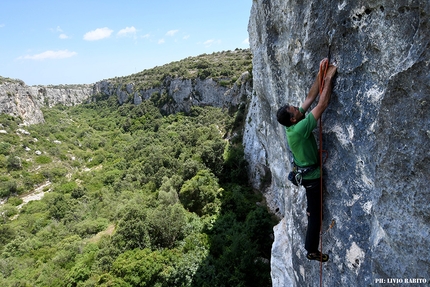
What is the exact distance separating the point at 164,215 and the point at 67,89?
13799cm

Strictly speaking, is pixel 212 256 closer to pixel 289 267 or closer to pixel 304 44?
pixel 289 267

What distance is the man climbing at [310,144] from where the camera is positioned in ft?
14.8

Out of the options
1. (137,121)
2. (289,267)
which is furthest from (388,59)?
(137,121)

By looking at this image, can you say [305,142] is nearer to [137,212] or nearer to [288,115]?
[288,115]

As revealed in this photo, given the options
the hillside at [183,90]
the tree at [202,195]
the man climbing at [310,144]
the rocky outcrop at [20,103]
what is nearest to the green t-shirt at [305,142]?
the man climbing at [310,144]

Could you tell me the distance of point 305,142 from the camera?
183 inches

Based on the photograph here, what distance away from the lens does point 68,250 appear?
2491cm

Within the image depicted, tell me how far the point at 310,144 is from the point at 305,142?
15cm

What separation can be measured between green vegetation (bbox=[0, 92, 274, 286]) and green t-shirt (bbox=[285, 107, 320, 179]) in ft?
39.1

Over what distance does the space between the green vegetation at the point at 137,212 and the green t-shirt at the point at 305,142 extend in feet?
39.1

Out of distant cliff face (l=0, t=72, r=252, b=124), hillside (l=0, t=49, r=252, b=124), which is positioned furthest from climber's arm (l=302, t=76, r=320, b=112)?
hillside (l=0, t=49, r=252, b=124)

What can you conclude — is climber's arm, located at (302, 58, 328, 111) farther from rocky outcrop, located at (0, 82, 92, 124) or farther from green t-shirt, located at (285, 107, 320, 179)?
rocky outcrop, located at (0, 82, 92, 124)

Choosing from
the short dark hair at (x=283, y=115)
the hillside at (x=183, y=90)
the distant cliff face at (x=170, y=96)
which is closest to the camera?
the short dark hair at (x=283, y=115)

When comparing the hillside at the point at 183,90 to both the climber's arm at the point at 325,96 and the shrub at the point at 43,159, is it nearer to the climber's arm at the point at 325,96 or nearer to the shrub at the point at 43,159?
the shrub at the point at 43,159
